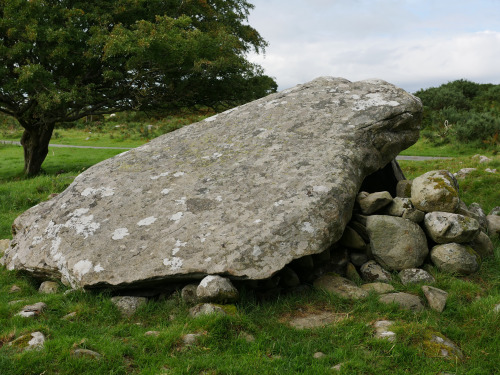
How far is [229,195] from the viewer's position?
6.74m

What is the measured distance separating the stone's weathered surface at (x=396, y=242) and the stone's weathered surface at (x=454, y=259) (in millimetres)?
183

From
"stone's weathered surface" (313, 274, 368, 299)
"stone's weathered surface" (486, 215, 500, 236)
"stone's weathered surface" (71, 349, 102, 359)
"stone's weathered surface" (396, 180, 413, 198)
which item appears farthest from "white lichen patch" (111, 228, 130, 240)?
"stone's weathered surface" (486, 215, 500, 236)

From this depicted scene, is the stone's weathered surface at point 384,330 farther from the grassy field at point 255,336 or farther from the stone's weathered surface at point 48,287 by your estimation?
the stone's weathered surface at point 48,287

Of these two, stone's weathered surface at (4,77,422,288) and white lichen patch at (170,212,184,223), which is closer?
stone's weathered surface at (4,77,422,288)

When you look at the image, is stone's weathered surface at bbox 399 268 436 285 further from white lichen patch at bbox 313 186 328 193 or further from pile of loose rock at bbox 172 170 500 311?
white lichen patch at bbox 313 186 328 193

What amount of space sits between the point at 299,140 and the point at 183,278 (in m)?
3.16

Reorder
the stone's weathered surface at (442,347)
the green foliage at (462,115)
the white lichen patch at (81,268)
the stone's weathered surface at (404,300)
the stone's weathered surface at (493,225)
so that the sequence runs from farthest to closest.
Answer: the green foliage at (462,115) → the stone's weathered surface at (493,225) → the white lichen patch at (81,268) → the stone's weathered surface at (404,300) → the stone's weathered surface at (442,347)

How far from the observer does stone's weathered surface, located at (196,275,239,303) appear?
5445 millimetres

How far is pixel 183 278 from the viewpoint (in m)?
5.84

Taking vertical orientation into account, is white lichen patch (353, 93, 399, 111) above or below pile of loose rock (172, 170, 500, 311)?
above

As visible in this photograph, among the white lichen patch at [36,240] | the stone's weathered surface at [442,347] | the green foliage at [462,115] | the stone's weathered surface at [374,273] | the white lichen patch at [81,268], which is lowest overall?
the stone's weathered surface at [442,347]


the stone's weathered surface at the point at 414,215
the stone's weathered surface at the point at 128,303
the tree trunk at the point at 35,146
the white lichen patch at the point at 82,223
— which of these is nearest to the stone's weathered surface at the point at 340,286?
the stone's weathered surface at the point at 414,215

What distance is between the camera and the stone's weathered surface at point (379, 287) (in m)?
6.07

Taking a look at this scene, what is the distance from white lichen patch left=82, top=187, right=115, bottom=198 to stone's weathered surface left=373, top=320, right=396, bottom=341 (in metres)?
4.58
